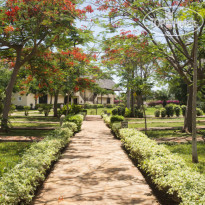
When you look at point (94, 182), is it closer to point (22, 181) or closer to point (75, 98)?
point (22, 181)

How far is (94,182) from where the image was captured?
17.6 ft

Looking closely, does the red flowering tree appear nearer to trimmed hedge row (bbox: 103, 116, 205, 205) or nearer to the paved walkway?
the paved walkway

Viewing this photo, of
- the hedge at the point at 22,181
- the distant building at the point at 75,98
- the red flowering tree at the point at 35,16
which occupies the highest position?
the red flowering tree at the point at 35,16

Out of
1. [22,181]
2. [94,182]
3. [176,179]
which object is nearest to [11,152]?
[94,182]

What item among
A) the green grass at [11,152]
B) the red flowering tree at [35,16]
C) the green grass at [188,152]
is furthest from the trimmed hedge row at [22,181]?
the red flowering tree at [35,16]

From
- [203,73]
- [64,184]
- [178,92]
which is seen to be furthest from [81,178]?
[178,92]

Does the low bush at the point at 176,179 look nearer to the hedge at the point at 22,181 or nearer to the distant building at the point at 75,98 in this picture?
the hedge at the point at 22,181

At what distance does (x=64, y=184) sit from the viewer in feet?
17.3

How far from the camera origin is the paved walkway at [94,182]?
4.41 m

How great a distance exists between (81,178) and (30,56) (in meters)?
9.31

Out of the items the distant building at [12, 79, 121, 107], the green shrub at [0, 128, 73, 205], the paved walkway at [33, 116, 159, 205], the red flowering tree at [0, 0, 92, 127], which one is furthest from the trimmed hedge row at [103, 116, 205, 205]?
the distant building at [12, 79, 121, 107]

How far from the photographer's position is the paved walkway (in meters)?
4.41

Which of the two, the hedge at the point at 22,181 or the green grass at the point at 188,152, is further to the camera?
the green grass at the point at 188,152

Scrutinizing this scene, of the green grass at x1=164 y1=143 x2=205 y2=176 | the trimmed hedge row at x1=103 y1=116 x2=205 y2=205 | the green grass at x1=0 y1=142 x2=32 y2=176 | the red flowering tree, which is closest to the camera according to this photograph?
the trimmed hedge row at x1=103 y1=116 x2=205 y2=205
